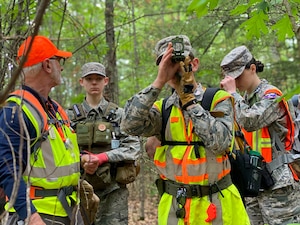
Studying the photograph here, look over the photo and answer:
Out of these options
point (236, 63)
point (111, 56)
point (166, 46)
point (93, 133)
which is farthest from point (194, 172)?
point (111, 56)

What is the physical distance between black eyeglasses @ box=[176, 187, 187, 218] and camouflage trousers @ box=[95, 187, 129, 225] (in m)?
2.05

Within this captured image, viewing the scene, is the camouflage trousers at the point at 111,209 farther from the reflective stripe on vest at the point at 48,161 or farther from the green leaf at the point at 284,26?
the green leaf at the point at 284,26

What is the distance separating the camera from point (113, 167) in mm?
5066

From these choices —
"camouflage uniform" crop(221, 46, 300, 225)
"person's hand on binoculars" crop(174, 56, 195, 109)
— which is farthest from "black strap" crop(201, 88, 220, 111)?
"camouflage uniform" crop(221, 46, 300, 225)

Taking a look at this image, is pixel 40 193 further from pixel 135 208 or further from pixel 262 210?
pixel 135 208

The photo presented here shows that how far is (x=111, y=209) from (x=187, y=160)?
2.23 meters

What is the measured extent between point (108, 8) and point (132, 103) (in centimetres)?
501

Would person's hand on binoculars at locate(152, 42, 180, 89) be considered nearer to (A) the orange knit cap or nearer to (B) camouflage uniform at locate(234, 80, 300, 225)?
(A) the orange knit cap

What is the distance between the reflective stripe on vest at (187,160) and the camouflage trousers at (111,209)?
1996 mm

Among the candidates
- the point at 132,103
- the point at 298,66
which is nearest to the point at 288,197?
the point at 132,103

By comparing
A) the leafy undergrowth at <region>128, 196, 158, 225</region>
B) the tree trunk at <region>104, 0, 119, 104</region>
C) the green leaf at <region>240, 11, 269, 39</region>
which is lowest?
the leafy undergrowth at <region>128, 196, 158, 225</region>

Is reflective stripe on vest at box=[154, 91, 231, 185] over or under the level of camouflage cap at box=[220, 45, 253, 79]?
under

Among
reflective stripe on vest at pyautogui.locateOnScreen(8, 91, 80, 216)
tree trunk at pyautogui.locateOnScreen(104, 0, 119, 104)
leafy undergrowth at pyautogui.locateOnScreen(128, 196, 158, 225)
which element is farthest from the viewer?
leafy undergrowth at pyautogui.locateOnScreen(128, 196, 158, 225)

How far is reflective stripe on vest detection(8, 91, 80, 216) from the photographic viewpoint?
285 centimetres
